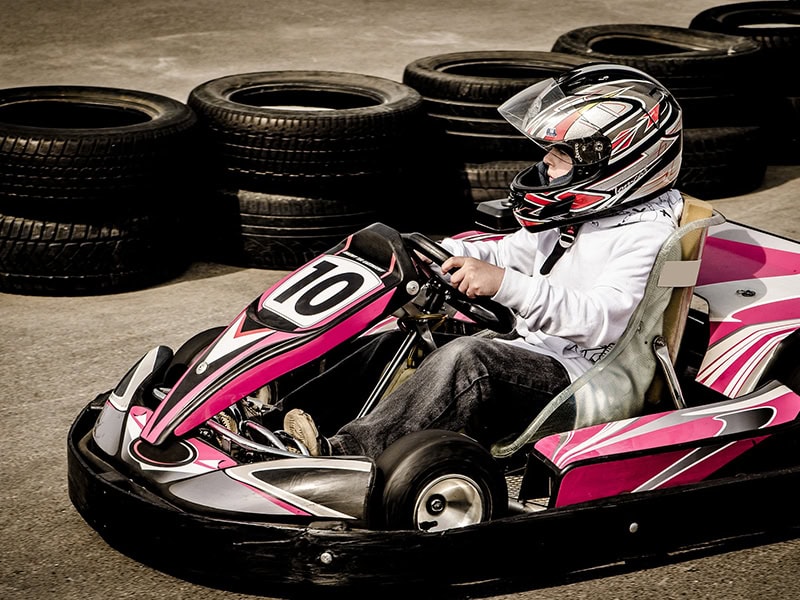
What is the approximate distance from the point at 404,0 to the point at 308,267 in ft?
26.5

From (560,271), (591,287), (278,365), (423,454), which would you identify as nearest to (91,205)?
(278,365)

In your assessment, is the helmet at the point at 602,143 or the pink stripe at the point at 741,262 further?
the pink stripe at the point at 741,262

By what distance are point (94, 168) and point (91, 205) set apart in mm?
156

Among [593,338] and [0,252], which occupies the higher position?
[593,338]

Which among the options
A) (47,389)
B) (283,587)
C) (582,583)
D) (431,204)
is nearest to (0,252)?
(47,389)

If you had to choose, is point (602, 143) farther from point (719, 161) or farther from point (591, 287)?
point (719, 161)

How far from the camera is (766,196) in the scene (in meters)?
6.31

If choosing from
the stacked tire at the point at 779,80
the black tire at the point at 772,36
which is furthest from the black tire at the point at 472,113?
the stacked tire at the point at 779,80

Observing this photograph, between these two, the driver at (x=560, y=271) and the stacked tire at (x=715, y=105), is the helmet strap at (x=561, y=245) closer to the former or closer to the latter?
the driver at (x=560, y=271)

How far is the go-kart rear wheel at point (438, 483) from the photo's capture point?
107 inches

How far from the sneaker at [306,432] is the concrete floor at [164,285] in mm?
357

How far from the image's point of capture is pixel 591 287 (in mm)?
3180

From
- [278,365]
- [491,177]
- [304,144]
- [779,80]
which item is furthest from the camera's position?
[779,80]

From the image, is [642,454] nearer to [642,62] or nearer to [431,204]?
[431,204]
